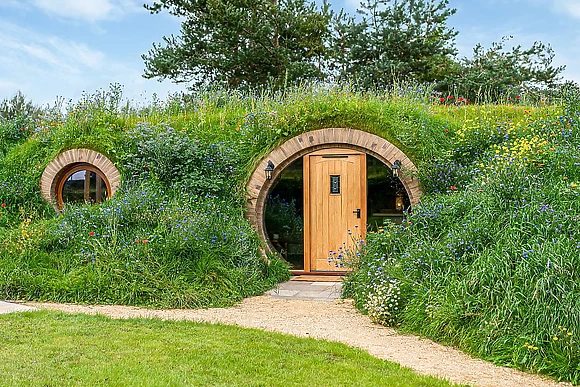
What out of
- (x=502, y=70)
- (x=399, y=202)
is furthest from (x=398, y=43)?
(x=399, y=202)

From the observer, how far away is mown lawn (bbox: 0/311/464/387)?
13.1 ft

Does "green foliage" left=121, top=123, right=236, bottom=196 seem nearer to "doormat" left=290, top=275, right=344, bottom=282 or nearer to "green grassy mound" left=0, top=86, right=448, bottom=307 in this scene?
"green grassy mound" left=0, top=86, right=448, bottom=307

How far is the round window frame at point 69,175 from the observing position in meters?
10.1

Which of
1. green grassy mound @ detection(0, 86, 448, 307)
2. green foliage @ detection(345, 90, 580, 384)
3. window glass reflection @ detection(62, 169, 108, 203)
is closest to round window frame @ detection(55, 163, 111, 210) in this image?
window glass reflection @ detection(62, 169, 108, 203)

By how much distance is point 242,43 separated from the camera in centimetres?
1877

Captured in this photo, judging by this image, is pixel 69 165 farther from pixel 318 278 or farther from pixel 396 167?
pixel 396 167

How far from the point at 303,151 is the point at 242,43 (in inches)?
417

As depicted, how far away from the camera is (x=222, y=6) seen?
17797 mm

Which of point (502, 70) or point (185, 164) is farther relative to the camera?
point (502, 70)

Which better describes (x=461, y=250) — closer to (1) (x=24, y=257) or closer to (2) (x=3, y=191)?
(1) (x=24, y=257)

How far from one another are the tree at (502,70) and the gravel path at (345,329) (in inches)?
540

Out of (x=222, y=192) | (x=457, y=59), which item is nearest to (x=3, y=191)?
(x=222, y=192)

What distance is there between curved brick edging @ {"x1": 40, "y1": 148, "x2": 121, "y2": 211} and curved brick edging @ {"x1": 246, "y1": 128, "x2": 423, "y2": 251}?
2.42m

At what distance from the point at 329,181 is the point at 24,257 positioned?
461cm
